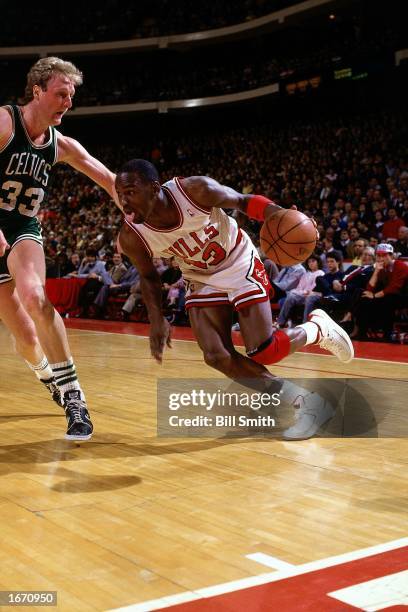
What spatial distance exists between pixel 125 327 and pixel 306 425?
24.7 feet

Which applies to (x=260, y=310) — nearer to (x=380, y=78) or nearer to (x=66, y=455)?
(x=66, y=455)

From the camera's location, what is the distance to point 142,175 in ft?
11.1

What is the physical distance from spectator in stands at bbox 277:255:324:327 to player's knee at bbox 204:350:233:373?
5624 mm

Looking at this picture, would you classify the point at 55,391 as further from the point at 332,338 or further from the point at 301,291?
the point at 301,291

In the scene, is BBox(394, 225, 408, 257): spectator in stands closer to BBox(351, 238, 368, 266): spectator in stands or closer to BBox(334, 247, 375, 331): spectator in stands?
BBox(351, 238, 368, 266): spectator in stands

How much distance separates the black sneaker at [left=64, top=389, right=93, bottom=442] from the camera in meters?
3.57

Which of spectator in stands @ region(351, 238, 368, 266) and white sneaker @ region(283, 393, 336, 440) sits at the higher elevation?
spectator in stands @ region(351, 238, 368, 266)

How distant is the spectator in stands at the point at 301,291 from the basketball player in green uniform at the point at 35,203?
577 centimetres

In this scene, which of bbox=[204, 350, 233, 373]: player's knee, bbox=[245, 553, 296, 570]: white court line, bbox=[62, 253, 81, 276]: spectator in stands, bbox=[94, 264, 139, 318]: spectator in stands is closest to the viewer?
bbox=[245, 553, 296, 570]: white court line

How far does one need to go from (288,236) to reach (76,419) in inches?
59.3

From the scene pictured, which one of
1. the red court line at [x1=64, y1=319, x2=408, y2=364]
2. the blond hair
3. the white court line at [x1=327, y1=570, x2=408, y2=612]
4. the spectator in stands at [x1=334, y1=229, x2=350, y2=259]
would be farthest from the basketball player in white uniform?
the spectator in stands at [x1=334, y1=229, x2=350, y2=259]

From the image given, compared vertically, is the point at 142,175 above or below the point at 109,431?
above

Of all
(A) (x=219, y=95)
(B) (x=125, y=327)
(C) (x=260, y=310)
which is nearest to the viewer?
(C) (x=260, y=310)

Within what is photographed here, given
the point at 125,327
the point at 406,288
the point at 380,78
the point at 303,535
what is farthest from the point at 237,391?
the point at 380,78
